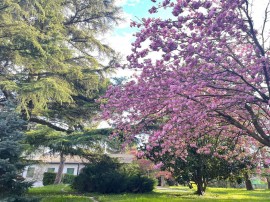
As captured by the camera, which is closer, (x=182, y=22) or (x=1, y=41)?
(x=182, y=22)

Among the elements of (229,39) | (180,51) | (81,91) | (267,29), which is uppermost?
(81,91)

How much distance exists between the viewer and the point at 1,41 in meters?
8.80

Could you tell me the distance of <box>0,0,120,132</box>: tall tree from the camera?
853cm

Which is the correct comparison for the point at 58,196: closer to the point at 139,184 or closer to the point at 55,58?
the point at 139,184

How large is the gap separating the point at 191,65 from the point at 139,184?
997cm

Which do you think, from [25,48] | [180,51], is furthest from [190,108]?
[25,48]

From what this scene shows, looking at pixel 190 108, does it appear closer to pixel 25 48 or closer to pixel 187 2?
pixel 187 2

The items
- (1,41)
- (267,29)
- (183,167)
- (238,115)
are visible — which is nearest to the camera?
(267,29)

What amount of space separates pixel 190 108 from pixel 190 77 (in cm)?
84

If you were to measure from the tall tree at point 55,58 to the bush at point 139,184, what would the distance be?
401 centimetres

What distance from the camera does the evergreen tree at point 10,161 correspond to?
203 inches

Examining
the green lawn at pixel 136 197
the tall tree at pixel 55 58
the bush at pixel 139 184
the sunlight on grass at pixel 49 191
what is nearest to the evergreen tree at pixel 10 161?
the tall tree at pixel 55 58

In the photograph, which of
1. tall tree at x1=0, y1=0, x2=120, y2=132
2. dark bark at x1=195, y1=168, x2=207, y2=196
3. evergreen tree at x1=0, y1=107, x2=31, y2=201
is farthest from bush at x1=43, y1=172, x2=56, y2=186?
evergreen tree at x1=0, y1=107, x2=31, y2=201

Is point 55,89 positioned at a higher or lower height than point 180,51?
higher
